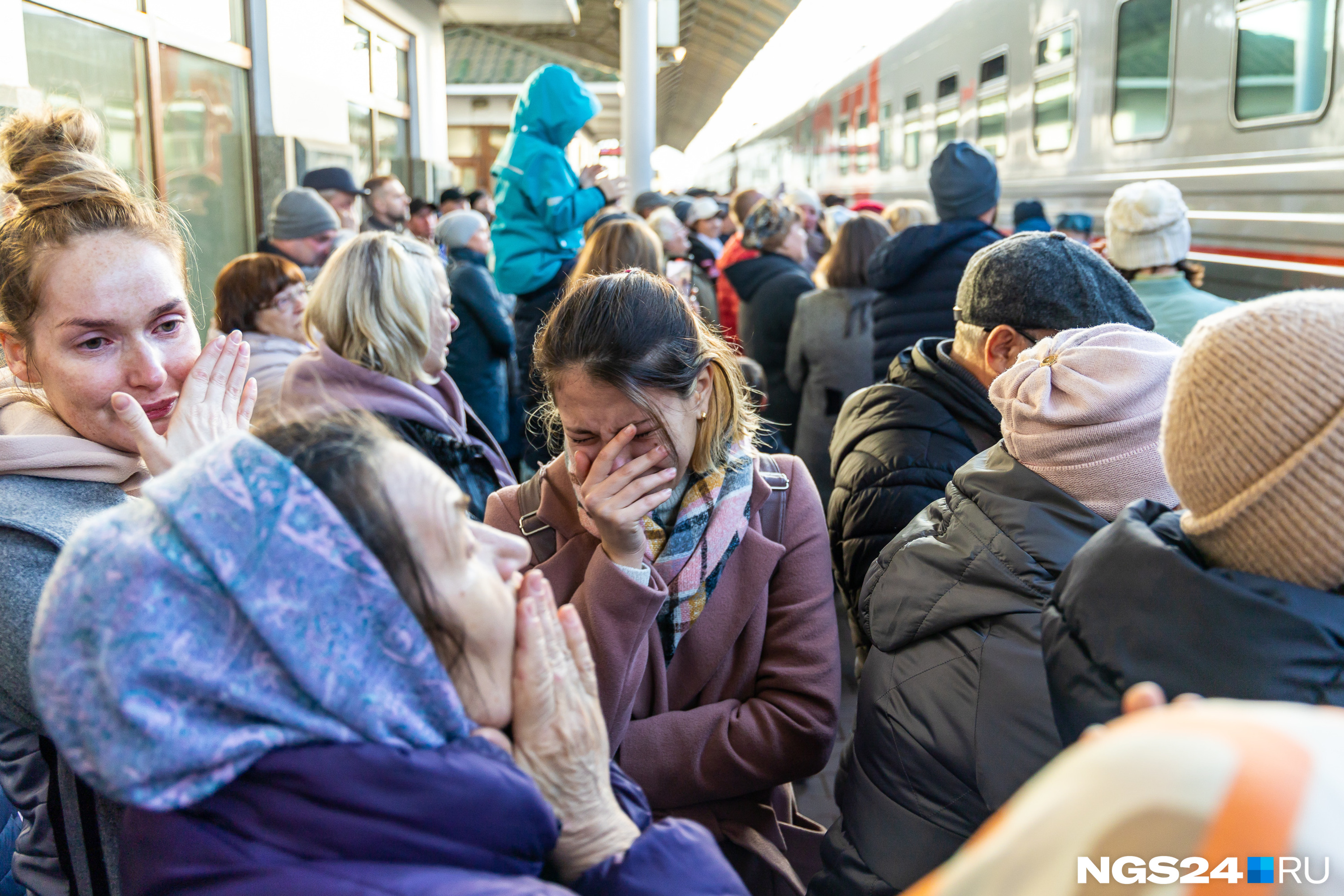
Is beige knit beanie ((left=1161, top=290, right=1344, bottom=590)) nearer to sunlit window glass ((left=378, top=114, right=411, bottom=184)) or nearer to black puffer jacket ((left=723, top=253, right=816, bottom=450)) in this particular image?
black puffer jacket ((left=723, top=253, right=816, bottom=450))

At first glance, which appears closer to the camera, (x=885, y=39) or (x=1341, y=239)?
(x=1341, y=239)

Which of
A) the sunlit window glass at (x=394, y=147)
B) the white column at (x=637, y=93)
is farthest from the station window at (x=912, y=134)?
the sunlit window glass at (x=394, y=147)

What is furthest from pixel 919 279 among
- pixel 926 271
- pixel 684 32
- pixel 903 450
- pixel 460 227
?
pixel 684 32

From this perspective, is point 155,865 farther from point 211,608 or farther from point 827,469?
point 827,469

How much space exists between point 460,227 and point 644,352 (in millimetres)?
4315

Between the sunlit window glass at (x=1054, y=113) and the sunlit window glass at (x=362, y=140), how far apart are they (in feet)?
22.5

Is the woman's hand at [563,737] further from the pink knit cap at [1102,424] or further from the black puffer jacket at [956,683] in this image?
the pink knit cap at [1102,424]

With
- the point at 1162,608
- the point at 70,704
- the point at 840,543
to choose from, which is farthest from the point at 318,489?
the point at 840,543

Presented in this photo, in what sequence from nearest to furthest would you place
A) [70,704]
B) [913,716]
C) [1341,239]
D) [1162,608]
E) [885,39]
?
[70,704]
[1162,608]
[913,716]
[1341,239]
[885,39]

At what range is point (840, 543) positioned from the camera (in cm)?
266

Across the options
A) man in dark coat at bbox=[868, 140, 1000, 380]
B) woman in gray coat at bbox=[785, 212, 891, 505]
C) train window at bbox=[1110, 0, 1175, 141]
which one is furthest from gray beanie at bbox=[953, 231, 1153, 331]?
train window at bbox=[1110, 0, 1175, 141]

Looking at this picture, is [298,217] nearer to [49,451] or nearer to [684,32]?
[49,451]

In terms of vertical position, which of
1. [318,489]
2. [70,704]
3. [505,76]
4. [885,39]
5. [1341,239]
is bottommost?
[70,704]

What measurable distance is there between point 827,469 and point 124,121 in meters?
4.82
